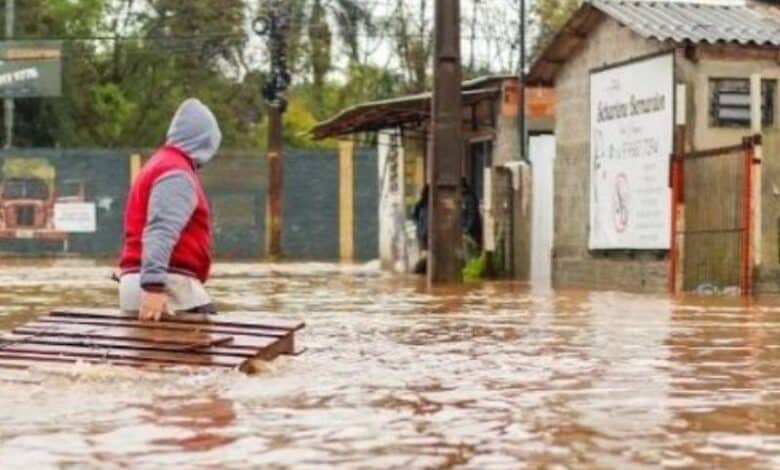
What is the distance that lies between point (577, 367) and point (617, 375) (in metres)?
0.51

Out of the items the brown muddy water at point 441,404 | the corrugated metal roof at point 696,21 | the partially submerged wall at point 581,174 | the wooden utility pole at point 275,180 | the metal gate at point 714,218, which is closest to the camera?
the brown muddy water at point 441,404

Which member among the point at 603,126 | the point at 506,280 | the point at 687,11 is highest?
the point at 687,11

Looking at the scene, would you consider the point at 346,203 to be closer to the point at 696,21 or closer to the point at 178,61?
the point at 178,61

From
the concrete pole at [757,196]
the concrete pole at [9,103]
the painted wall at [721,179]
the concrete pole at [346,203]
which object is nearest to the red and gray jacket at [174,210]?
the concrete pole at [757,196]

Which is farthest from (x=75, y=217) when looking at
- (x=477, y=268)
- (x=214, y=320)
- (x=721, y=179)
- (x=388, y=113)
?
(x=214, y=320)

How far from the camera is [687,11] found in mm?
21781

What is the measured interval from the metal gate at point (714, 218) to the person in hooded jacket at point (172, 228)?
10.2m

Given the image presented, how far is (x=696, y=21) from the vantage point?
68.2 feet

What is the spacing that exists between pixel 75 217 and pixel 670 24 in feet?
84.3

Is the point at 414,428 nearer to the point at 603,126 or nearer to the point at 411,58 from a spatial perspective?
the point at 603,126

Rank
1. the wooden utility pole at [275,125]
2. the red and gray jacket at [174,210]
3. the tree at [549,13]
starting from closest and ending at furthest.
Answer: the red and gray jacket at [174,210] < the wooden utility pole at [275,125] < the tree at [549,13]

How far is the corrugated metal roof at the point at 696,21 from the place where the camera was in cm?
1972

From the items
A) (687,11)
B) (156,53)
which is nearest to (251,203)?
(156,53)

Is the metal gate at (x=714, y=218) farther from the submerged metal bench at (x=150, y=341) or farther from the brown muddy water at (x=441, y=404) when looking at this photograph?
the submerged metal bench at (x=150, y=341)
